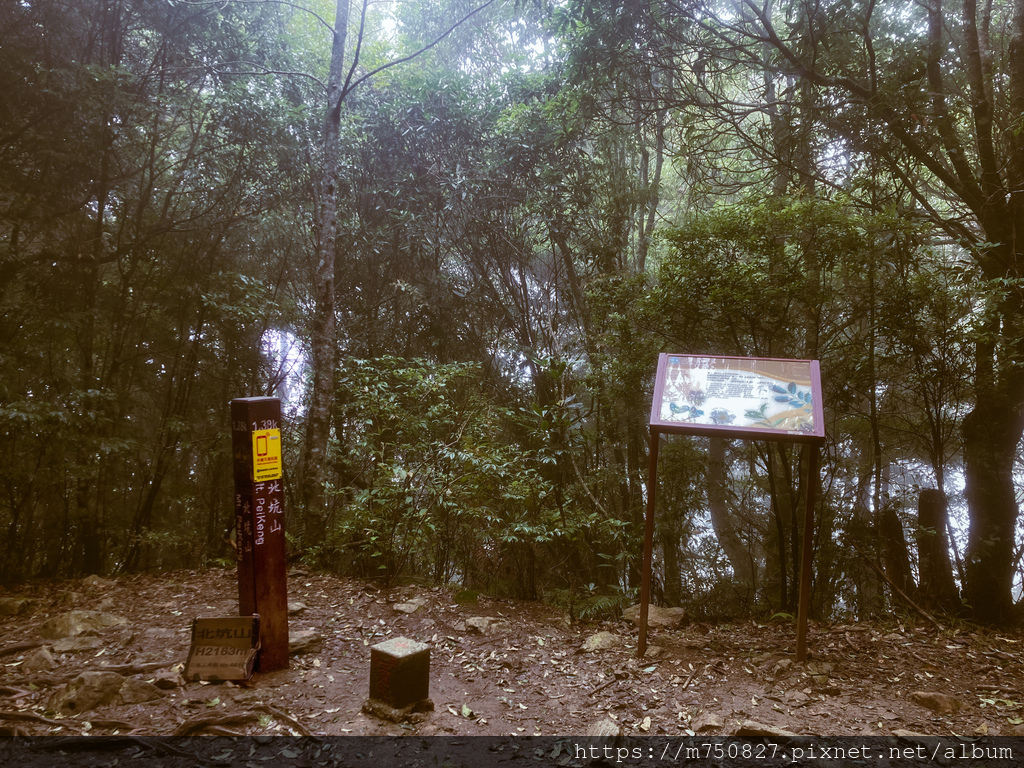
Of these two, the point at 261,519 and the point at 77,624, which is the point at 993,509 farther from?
the point at 77,624

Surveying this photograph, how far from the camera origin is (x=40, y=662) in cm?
304

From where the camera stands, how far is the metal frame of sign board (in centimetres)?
328

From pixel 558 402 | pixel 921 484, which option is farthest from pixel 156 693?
pixel 921 484

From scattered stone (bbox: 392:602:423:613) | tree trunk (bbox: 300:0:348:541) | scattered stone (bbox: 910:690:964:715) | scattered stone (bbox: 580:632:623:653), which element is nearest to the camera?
scattered stone (bbox: 910:690:964:715)

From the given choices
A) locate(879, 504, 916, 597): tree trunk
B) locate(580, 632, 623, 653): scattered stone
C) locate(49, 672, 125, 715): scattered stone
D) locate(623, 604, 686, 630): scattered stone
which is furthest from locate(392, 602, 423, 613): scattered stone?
locate(879, 504, 916, 597): tree trunk

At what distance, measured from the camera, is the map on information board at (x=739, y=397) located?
3281mm

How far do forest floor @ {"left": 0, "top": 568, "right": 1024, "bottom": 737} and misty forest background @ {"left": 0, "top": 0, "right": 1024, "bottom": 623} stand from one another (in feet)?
2.32

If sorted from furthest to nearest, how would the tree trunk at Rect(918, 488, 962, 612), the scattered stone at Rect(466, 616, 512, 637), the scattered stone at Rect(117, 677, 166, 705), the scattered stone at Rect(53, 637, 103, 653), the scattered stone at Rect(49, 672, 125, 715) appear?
the tree trunk at Rect(918, 488, 962, 612), the scattered stone at Rect(466, 616, 512, 637), the scattered stone at Rect(53, 637, 103, 653), the scattered stone at Rect(117, 677, 166, 705), the scattered stone at Rect(49, 672, 125, 715)

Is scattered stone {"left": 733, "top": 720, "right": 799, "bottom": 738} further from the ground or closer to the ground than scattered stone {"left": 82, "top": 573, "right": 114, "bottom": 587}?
closer to the ground

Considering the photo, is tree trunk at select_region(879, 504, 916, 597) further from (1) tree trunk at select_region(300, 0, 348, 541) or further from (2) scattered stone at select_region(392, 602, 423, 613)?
(1) tree trunk at select_region(300, 0, 348, 541)

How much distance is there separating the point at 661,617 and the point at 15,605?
4.83 metres

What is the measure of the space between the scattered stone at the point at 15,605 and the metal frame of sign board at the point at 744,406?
448cm

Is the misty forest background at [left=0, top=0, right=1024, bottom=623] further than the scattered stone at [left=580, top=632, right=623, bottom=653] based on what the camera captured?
Yes

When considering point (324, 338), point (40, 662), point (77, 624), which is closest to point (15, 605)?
point (77, 624)
